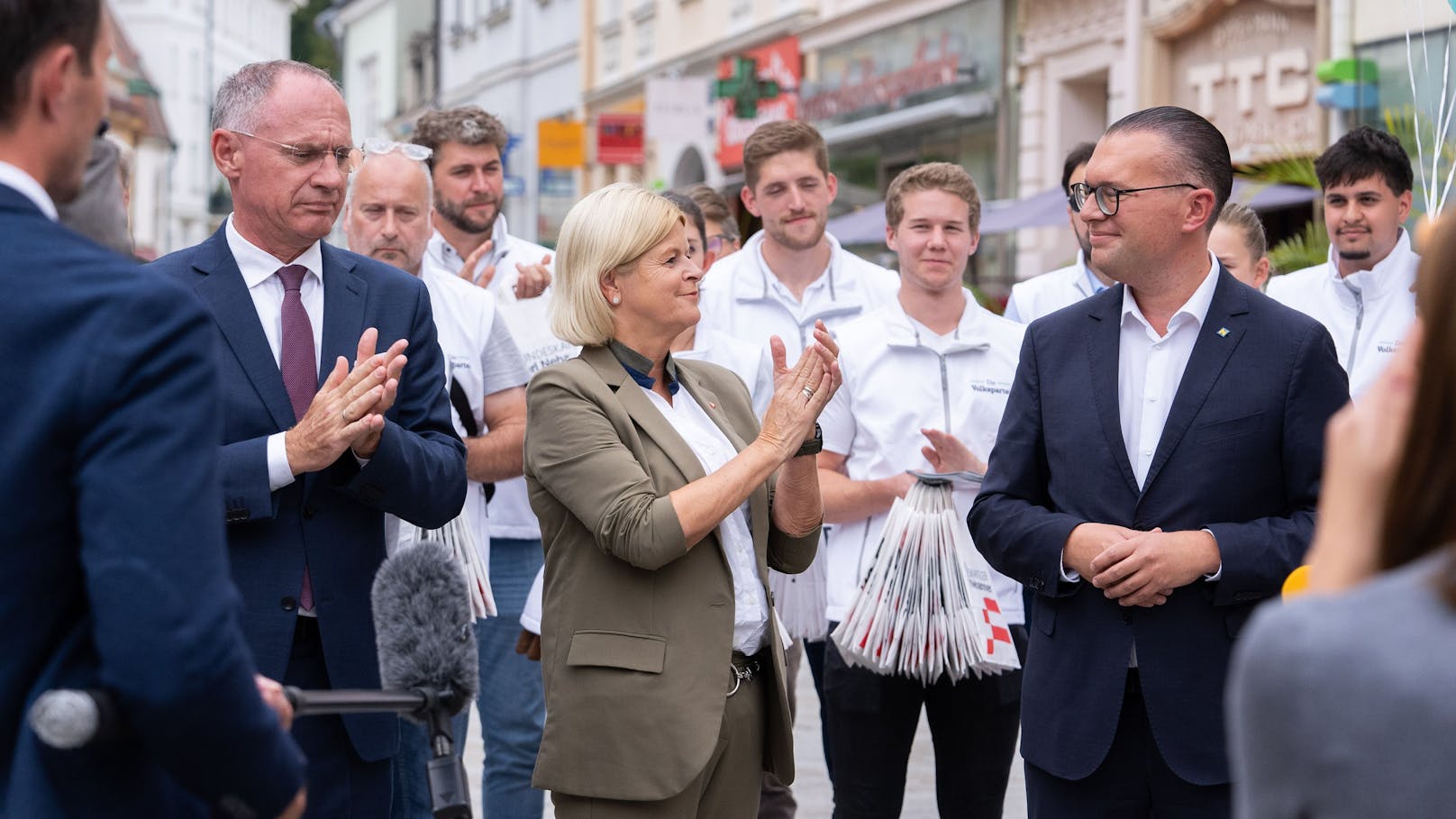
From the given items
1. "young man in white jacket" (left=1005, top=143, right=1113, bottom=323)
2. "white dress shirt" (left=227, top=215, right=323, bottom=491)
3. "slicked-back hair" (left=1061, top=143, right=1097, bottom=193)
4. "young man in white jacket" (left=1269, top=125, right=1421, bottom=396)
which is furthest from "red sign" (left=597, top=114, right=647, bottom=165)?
"white dress shirt" (left=227, top=215, right=323, bottom=491)

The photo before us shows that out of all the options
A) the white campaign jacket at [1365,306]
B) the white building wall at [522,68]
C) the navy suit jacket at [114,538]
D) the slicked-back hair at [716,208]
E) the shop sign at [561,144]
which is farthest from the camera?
the white building wall at [522,68]

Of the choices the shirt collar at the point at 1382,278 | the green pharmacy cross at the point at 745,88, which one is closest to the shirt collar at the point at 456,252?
the shirt collar at the point at 1382,278

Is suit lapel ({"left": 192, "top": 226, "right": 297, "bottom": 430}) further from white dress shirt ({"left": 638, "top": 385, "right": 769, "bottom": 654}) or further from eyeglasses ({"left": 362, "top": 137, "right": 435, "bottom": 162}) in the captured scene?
eyeglasses ({"left": 362, "top": 137, "right": 435, "bottom": 162})

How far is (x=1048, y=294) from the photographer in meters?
7.16

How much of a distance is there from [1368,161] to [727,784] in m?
3.92

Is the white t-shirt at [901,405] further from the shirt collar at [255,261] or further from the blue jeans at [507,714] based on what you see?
the shirt collar at [255,261]

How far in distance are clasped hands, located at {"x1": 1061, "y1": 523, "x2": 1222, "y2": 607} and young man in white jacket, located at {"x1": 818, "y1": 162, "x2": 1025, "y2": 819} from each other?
1263 millimetres

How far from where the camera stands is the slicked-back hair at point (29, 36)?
2.16 metres

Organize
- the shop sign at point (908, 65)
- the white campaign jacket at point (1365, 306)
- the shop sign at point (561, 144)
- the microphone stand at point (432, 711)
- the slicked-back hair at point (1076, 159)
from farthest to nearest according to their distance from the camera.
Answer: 1. the shop sign at point (561, 144)
2. the shop sign at point (908, 65)
3. the slicked-back hair at point (1076, 159)
4. the white campaign jacket at point (1365, 306)
5. the microphone stand at point (432, 711)

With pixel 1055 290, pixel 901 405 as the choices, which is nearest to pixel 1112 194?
pixel 901 405

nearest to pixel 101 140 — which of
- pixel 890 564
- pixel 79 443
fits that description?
pixel 79 443

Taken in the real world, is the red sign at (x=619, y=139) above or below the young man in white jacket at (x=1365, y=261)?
above

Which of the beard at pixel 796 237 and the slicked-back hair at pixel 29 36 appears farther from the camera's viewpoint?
the beard at pixel 796 237

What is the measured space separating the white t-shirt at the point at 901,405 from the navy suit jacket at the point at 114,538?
3209mm
